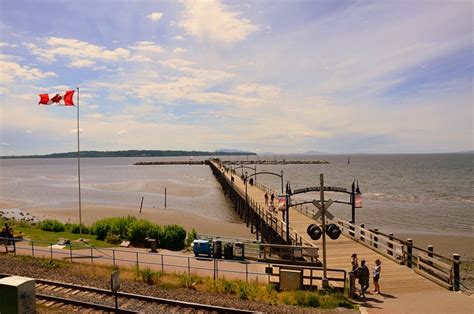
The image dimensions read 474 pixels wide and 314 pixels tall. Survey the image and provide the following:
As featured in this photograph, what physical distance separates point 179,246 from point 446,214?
34204 mm

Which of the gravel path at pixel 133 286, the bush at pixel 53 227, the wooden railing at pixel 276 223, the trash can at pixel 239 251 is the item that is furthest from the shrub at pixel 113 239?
the wooden railing at pixel 276 223

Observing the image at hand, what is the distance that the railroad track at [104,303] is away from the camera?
1244 cm

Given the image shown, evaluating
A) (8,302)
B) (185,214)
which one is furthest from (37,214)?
(8,302)

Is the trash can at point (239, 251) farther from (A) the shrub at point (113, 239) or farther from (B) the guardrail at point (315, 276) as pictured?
(A) the shrub at point (113, 239)

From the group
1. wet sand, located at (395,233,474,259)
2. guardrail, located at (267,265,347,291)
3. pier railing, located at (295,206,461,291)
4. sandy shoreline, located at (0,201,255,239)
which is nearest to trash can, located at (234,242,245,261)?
guardrail, located at (267,265,347,291)

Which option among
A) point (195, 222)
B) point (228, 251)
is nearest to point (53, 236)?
point (228, 251)

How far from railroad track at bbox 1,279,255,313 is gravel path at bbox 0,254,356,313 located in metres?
0.57

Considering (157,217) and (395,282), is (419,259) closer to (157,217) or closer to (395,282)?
(395,282)

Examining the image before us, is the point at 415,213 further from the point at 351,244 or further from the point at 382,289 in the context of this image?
the point at 382,289

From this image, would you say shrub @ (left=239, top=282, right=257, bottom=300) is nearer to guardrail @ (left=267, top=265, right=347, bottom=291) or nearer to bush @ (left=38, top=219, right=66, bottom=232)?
guardrail @ (left=267, top=265, right=347, bottom=291)

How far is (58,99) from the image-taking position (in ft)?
86.6

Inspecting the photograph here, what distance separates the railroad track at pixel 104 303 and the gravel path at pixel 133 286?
22.6 inches

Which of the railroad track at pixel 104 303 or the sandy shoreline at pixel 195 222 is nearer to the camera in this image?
the railroad track at pixel 104 303

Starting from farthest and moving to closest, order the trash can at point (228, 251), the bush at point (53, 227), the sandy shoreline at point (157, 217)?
the sandy shoreline at point (157, 217) → the bush at point (53, 227) → the trash can at point (228, 251)
